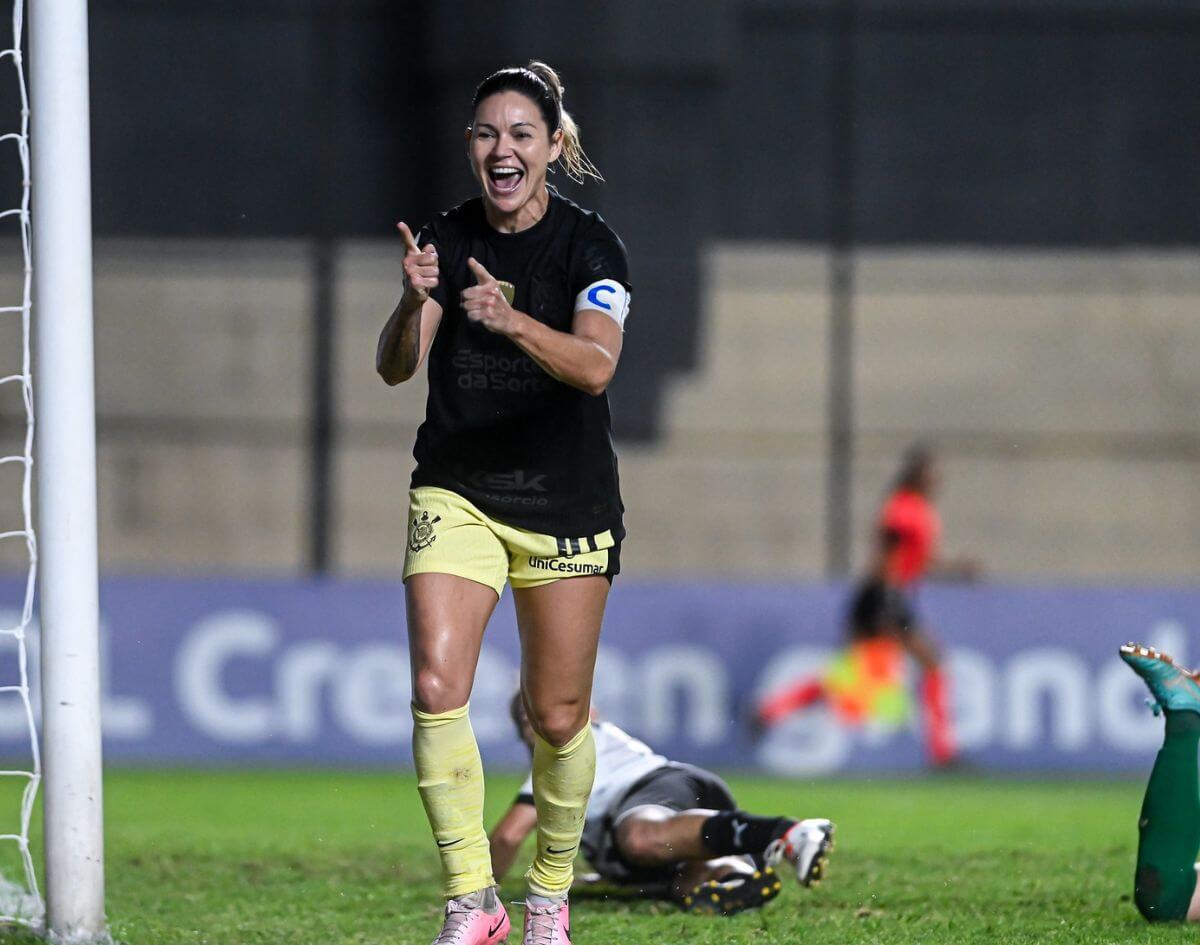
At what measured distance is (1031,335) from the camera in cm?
1655

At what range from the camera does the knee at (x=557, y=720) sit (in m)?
4.39

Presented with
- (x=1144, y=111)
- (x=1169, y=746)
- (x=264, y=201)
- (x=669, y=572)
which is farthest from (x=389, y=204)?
(x=1169, y=746)

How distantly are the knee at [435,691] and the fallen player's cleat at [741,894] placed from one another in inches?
49.9

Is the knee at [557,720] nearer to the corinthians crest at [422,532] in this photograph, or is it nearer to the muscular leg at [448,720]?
the muscular leg at [448,720]

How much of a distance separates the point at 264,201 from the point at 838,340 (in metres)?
5.31

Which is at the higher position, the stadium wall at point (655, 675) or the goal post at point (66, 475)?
the goal post at point (66, 475)

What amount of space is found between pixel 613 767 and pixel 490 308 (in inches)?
81.8

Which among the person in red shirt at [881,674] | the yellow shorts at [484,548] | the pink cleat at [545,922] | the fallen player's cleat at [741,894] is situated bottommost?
the person in red shirt at [881,674]

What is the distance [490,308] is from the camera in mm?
3895

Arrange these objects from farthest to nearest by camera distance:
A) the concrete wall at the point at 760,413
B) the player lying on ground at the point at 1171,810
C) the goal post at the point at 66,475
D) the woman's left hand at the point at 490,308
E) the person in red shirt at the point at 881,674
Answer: the concrete wall at the point at 760,413
the person in red shirt at the point at 881,674
the player lying on ground at the point at 1171,810
the goal post at the point at 66,475
the woman's left hand at the point at 490,308

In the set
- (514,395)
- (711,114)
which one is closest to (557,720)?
(514,395)

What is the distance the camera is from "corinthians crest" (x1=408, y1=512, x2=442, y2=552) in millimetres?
4320

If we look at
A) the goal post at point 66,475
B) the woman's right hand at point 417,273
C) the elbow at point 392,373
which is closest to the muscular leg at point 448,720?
the elbow at point 392,373

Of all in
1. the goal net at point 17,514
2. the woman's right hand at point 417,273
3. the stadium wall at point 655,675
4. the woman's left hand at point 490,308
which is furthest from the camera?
the stadium wall at point 655,675
